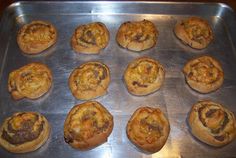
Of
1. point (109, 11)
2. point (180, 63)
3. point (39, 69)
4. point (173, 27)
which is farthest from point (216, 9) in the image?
point (39, 69)

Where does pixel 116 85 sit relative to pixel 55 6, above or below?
below

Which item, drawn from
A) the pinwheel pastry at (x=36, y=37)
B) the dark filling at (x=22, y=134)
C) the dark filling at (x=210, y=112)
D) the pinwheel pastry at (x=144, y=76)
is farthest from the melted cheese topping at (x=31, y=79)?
the dark filling at (x=210, y=112)

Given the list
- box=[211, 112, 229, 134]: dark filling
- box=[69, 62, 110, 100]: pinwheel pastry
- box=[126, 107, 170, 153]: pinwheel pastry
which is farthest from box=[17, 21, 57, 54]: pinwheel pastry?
box=[211, 112, 229, 134]: dark filling

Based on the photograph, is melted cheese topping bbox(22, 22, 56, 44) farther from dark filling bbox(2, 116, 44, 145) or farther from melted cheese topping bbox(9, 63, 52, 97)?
dark filling bbox(2, 116, 44, 145)

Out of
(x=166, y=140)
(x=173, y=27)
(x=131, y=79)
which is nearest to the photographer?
(x=166, y=140)

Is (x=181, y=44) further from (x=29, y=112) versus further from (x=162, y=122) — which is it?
(x=29, y=112)

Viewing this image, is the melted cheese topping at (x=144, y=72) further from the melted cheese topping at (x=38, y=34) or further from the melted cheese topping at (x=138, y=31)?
the melted cheese topping at (x=38, y=34)

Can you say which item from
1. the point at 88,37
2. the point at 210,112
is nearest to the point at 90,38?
the point at 88,37
